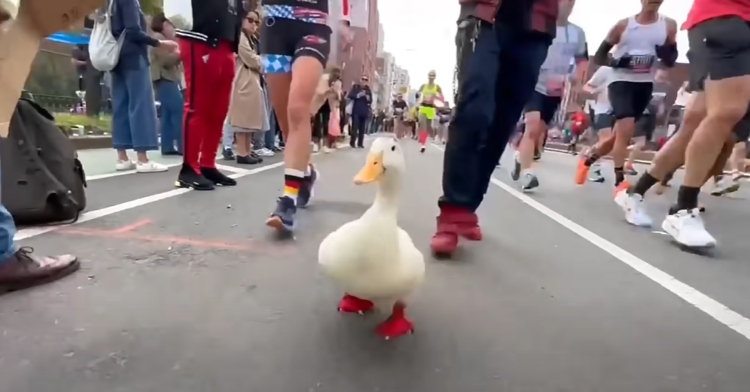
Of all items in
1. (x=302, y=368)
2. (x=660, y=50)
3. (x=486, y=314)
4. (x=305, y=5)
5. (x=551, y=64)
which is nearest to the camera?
Result: (x=302, y=368)

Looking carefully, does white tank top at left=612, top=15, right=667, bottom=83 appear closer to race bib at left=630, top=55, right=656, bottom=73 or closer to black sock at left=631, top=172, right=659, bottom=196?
race bib at left=630, top=55, right=656, bottom=73

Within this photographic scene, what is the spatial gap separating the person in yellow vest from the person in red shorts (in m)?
8.46

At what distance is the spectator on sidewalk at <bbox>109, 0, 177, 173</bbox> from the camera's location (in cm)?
535

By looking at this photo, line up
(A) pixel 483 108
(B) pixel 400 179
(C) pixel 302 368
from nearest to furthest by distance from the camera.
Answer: (C) pixel 302 368 < (B) pixel 400 179 < (A) pixel 483 108

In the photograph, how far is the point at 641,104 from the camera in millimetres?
5762

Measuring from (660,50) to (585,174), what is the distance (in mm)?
1877

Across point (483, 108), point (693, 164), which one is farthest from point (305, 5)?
point (693, 164)

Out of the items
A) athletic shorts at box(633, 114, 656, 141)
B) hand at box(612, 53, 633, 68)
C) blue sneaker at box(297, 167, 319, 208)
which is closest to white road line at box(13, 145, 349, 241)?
blue sneaker at box(297, 167, 319, 208)

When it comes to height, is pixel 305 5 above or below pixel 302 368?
above

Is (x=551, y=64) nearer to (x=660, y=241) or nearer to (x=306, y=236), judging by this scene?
(x=660, y=241)

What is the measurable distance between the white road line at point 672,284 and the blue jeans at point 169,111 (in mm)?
5264

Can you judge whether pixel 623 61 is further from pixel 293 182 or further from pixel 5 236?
pixel 5 236

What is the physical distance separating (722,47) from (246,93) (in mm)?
5651

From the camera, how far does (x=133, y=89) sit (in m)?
5.59
